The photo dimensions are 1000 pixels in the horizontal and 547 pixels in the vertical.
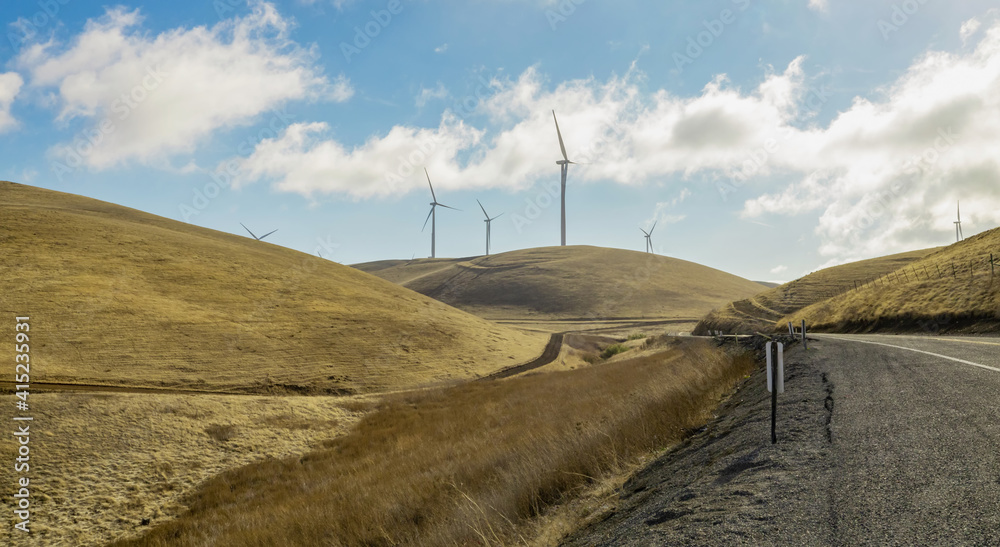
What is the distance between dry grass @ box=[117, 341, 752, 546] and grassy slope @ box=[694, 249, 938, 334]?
171 ft

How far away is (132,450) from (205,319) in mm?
21870

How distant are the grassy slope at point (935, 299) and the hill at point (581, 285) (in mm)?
73199

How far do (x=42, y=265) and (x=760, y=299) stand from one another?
272 ft

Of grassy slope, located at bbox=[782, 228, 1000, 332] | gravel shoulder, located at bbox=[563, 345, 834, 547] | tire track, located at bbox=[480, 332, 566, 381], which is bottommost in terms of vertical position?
tire track, located at bbox=[480, 332, 566, 381]

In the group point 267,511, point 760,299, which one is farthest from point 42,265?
point 760,299

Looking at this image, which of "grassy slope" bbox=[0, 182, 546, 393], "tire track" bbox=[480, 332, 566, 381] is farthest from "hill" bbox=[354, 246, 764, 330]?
"grassy slope" bbox=[0, 182, 546, 393]

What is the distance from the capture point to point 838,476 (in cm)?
586

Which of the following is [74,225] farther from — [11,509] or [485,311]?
[485,311]

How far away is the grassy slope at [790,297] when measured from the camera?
69.7 metres

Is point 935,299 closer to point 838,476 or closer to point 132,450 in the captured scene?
point 838,476

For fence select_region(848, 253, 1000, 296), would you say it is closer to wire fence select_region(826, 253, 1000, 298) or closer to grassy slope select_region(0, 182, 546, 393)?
wire fence select_region(826, 253, 1000, 298)

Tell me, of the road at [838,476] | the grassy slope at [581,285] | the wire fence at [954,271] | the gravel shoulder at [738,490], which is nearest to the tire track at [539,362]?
the wire fence at [954,271]

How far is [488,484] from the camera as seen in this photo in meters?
11.0

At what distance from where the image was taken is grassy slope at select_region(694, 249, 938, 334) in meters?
69.7
